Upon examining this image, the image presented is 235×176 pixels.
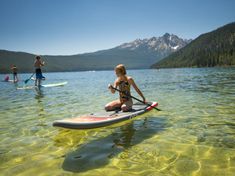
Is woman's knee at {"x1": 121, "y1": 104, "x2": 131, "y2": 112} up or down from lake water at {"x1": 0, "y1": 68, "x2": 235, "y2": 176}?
up

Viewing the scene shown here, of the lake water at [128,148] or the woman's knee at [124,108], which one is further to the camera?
the woman's knee at [124,108]

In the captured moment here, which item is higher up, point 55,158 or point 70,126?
point 70,126

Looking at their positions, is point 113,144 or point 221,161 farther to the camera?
point 113,144

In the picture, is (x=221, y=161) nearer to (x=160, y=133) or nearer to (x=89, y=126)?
(x=160, y=133)

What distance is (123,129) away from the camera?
9.82m

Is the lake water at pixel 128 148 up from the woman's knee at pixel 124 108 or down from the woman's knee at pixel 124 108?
down

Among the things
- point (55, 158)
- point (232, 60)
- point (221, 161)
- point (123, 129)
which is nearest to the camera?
point (221, 161)

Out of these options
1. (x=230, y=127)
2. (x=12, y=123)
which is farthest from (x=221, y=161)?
(x=12, y=123)

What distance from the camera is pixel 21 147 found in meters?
7.94

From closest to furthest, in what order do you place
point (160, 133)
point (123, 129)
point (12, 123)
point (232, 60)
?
point (160, 133), point (123, 129), point (12, 123), point (232, 60)

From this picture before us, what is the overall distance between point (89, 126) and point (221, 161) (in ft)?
13.7

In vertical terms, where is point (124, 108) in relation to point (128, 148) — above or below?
above

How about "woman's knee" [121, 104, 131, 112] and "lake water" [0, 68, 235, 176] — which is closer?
"lake water" [0, 68, 235, 176]

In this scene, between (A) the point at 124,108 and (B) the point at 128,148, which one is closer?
(B) the point at 128,148
